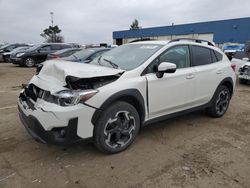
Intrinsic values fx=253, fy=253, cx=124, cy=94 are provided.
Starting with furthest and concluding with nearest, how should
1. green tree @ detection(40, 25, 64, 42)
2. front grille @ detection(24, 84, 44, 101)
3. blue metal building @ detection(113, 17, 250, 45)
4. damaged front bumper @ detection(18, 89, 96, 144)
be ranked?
1. green tree @ detection(40, 25, 64, 42)
2. blue metal building @ detection(113, 17, 250, 45)
3. front grille @ detection(24, 84, 44, 101)
4. damaged front bumper @ detection(18, 89, 96, 144)

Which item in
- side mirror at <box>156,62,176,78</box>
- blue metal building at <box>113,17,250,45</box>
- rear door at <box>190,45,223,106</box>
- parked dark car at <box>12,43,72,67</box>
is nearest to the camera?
side mirror at <box>156,62,176,78</box>

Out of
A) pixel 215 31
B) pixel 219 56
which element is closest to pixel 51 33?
pixel 215 31

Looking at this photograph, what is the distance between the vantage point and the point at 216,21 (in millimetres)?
36281

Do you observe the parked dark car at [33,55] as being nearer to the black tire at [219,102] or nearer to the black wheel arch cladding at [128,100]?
the black tire at [219,102]

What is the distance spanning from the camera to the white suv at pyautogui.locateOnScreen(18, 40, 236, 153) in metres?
3.14

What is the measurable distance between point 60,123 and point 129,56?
182 centimetres

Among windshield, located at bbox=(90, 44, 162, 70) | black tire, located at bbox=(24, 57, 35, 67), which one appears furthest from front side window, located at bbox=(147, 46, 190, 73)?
black tire, located at bbox=(24, 57, 35, 67)

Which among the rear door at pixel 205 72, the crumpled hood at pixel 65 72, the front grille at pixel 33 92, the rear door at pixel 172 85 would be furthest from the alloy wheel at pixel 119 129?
the rear door at pixel 205 72

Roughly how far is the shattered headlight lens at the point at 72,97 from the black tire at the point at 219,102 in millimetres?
3031

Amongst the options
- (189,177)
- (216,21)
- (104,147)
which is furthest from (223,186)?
(216,21)

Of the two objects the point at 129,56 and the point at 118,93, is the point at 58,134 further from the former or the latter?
the point at 129,56

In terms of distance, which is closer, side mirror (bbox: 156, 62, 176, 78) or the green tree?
side mirror (bbox: 156, 62, 176, 78)

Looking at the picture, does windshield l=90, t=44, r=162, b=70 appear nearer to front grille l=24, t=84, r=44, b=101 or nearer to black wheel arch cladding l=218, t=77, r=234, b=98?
front grille l=24, t=84, r=44, b=101

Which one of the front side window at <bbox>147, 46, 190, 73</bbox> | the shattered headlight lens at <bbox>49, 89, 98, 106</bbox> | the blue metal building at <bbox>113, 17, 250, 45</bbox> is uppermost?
the blue metal building at <bbox>113, 17, 250, 45</bbox>
